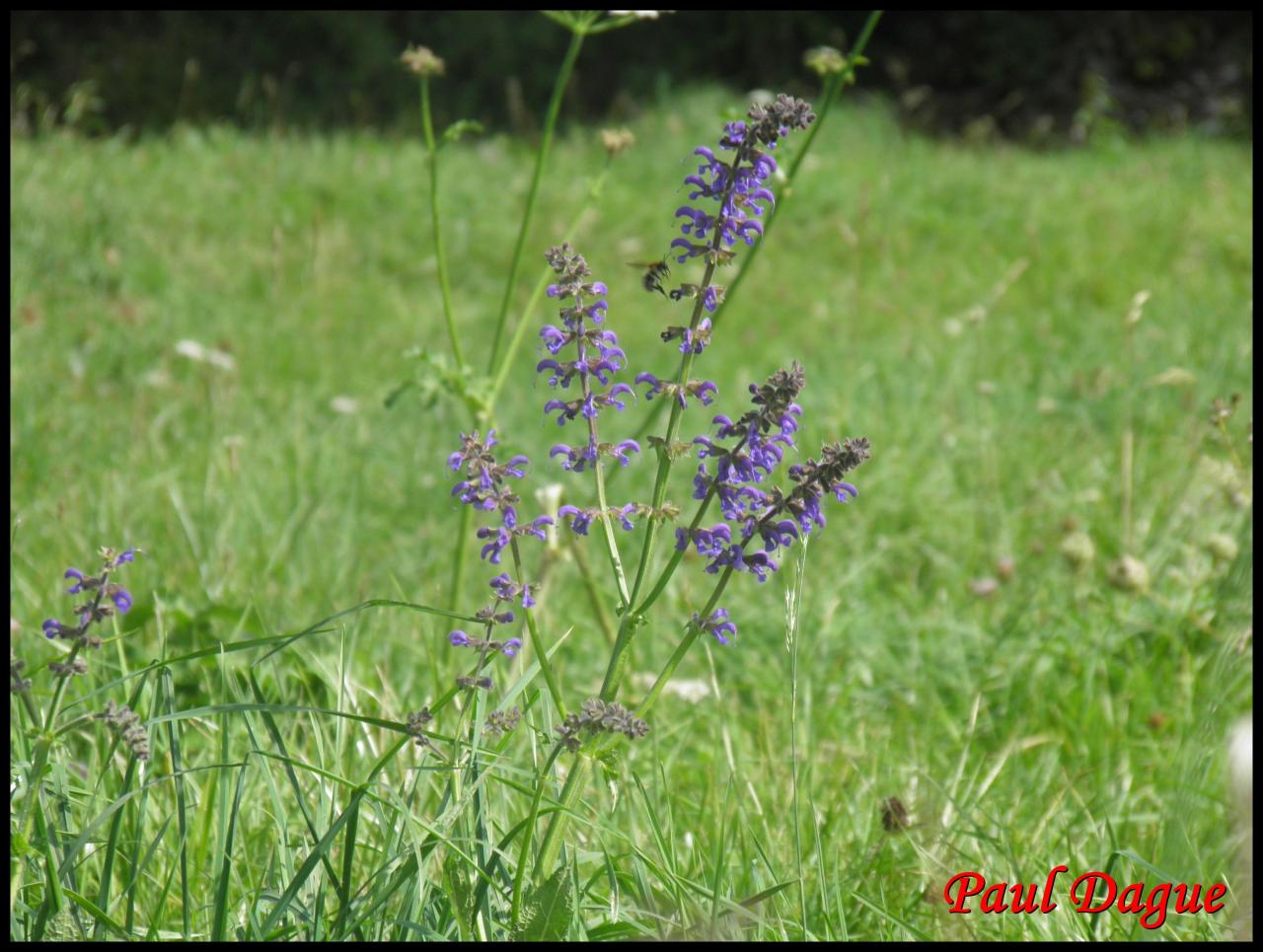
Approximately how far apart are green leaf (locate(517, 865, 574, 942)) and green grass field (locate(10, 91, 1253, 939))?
0.09 m

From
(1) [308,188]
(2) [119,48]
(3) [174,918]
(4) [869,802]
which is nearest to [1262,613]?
(4) [869,802]

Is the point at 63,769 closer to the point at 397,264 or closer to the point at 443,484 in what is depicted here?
the point at 443,484

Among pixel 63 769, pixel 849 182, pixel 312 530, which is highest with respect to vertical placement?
pixel 849 182

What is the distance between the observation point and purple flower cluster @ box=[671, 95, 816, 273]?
47.3 inches

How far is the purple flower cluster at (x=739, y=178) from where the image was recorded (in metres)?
1.20

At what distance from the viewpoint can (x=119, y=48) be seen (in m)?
9.00

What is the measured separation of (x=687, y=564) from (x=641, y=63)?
7754mm

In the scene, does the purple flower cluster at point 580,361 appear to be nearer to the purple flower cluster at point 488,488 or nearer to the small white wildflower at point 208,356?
the purple flower cluster at point 488,488

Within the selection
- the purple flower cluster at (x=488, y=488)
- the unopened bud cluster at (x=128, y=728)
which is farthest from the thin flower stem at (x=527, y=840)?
the unopened bud cluster at (x=128, y=728)

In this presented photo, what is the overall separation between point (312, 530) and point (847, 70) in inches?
71.0

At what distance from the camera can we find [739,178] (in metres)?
1.24

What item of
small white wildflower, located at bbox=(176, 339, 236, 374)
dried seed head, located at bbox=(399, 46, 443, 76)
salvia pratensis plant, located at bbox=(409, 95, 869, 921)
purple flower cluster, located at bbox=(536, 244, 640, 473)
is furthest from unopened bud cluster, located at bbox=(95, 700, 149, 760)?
small white wildflower, located at bbox=(176, 339, 236, 374)

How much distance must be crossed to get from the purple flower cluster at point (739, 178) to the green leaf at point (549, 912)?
63cm

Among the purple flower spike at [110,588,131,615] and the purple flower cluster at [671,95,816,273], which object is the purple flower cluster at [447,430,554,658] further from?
the purple flower spike at [110,588,131,615]
